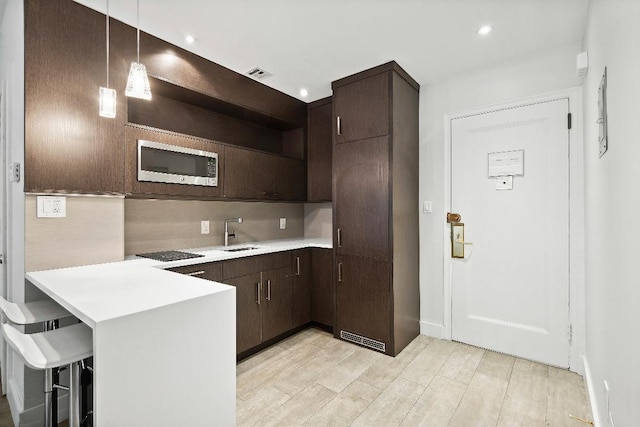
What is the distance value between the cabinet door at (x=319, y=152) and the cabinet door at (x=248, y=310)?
126 centimetres

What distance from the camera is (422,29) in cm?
217

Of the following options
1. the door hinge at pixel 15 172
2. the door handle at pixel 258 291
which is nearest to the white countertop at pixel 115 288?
the door hinge at pixel 15 172

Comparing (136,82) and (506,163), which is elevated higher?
(136,82)

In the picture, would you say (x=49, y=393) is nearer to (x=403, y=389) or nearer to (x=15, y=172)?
(x=15, y=172)

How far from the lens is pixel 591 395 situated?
6.19 feet

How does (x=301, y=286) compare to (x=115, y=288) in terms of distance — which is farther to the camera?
(x=301, y=286)

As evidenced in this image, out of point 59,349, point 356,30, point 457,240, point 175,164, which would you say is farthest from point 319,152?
point 59,349

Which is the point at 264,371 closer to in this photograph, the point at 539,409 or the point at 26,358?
the point at 26,358

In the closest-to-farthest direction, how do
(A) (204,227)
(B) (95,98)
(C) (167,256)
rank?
(B) (95,98), (C) (167,256), (A) (204,227)

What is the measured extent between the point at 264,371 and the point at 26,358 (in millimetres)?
1603

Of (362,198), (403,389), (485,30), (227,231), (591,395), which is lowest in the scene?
(403,389)

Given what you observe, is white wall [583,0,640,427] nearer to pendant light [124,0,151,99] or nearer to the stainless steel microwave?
pendant light [124,0,151,99]

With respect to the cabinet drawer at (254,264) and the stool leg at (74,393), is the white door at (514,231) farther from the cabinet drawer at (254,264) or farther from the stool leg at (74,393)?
the stool leg at (74,393)

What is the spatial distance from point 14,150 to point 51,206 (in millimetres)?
425
